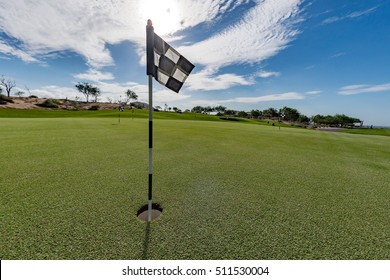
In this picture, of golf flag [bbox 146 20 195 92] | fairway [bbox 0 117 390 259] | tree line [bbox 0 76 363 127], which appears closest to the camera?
fairway [bbox 0 117 390 259]

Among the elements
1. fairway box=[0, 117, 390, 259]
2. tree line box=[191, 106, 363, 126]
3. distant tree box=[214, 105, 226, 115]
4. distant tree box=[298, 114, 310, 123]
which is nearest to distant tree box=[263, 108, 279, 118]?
tree line box=[191, 106, 363, 126]

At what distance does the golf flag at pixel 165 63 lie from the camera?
2.77m

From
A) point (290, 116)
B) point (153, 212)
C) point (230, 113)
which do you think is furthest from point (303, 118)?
point (153, 212)

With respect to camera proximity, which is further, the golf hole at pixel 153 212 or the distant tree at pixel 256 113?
the distant tree at pixel 256 113

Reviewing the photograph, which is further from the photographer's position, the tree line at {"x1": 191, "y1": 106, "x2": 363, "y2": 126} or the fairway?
the tree line at {"x1": 191, "y1": 106, "x2": 363, "y2": 126}

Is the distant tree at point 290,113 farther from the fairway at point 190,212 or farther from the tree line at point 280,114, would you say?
the fairway at point 190,212

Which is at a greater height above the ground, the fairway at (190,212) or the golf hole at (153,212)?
the fairway at (190,212)

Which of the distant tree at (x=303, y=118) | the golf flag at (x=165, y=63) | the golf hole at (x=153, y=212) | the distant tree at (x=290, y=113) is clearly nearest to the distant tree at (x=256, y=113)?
the distant tree at (x=290, y=113)

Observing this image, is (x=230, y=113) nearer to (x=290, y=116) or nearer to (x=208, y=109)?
(x=208, y=109)

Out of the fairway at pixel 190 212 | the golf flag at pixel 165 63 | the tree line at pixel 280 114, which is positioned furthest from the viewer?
the tree line at pixel 280 114

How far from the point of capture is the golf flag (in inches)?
109

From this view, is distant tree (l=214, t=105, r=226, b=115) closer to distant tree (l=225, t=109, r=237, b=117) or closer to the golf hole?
distant tree (l=225, t=109, r=237, b=117)

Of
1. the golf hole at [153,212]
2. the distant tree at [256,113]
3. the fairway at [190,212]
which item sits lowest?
the golf hole at [153,212]

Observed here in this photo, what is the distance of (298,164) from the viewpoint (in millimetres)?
6121
